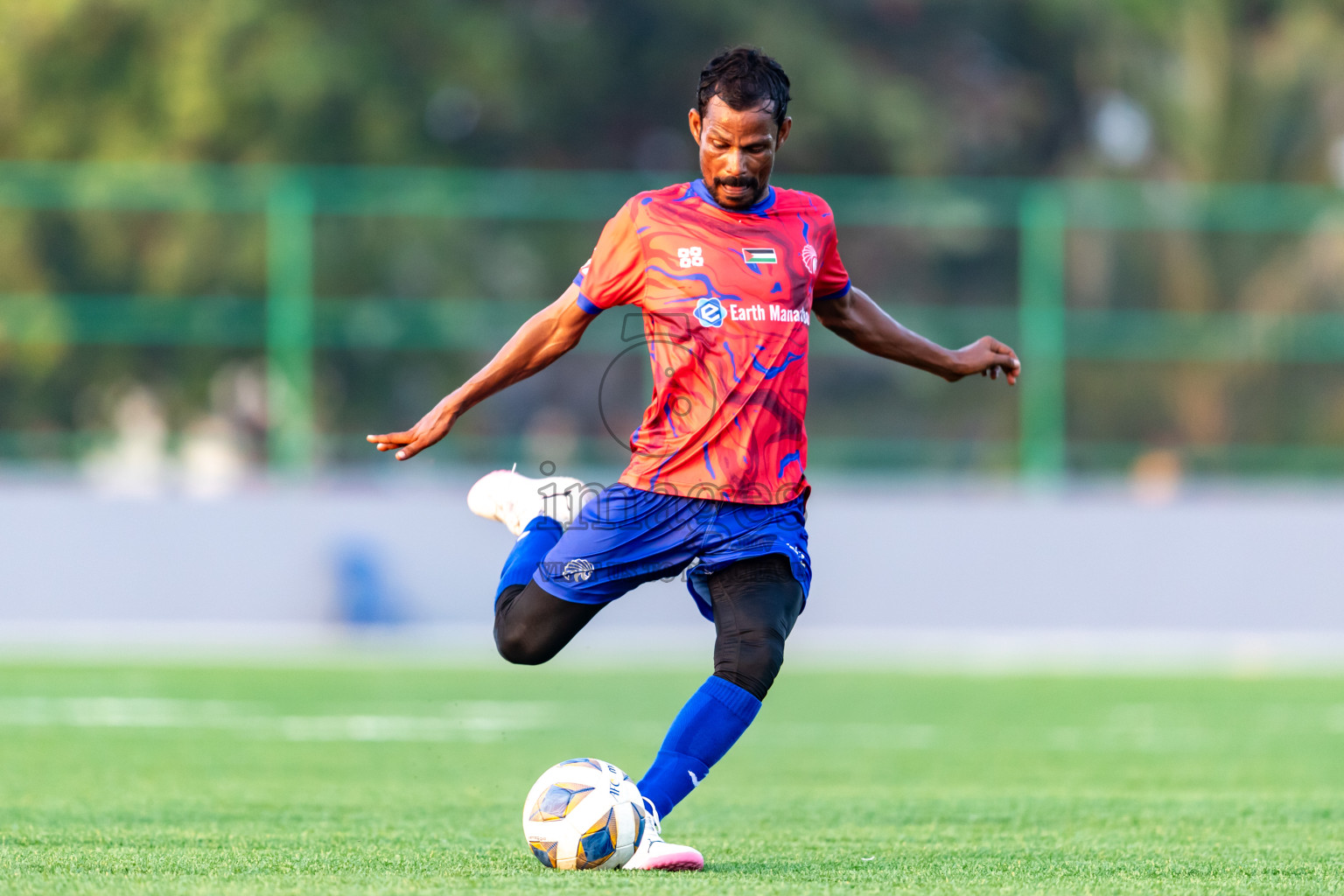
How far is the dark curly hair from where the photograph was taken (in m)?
5.25

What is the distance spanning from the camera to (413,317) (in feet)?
56.3

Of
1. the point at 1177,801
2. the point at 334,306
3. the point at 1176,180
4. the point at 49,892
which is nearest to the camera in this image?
the point at 49,892

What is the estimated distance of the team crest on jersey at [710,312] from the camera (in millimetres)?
5316

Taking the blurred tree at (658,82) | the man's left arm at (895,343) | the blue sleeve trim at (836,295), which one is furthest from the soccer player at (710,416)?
the blurred tree at (658,82)

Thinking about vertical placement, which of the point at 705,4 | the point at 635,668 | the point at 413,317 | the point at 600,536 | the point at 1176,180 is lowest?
the point at 635,668

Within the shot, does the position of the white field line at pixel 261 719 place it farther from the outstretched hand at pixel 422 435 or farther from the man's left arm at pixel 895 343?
the man's left arm at pixel 895 343

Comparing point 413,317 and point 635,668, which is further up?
point 413,317

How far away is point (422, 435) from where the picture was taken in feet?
17.7

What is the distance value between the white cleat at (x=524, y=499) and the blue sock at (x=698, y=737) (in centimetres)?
82

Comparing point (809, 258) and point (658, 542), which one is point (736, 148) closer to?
point (809, 258)

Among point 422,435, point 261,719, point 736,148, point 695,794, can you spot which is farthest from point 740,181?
point 261,719

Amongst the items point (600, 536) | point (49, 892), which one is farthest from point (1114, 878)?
point (49, 892)

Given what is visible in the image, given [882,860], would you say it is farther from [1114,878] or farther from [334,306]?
[334,306]

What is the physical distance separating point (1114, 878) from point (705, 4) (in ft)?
73.5
